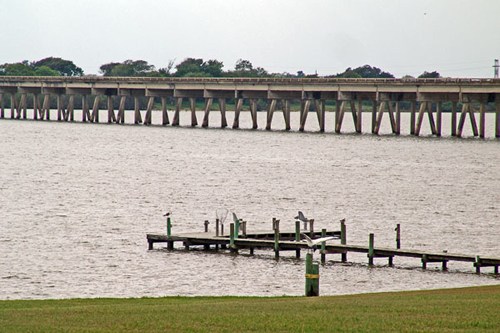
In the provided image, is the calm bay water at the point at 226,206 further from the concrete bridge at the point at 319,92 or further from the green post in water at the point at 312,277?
the green post in water at the point at 312,277

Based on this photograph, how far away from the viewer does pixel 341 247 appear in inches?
1602

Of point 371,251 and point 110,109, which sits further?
point 110,109

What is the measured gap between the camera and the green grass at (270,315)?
21.1m

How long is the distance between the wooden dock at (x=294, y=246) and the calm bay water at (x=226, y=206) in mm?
456

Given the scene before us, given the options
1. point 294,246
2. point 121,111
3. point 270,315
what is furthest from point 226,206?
point 121,111

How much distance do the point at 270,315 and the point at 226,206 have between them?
3588cm

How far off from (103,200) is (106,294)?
28720 millimetres

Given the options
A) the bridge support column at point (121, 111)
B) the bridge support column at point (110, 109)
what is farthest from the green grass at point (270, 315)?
the bridge support column at point (110, 109)

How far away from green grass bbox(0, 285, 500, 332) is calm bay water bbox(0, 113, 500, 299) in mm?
6890

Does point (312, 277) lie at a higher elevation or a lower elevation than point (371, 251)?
higher

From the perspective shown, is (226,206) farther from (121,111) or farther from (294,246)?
(121,111)

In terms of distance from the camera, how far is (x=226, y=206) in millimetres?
58625

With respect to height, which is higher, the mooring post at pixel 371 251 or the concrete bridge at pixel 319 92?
the concrete bridge at pixel 319 92

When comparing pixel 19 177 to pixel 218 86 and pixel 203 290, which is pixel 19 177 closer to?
pixel 203 290
